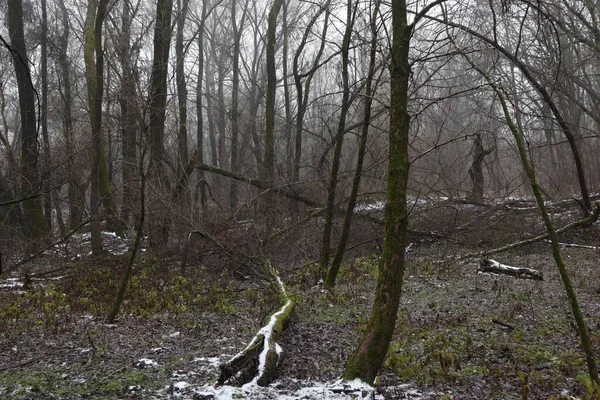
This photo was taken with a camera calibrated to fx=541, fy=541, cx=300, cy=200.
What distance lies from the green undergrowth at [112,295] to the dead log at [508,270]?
4.66 m

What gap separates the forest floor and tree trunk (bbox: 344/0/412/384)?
0.87ft

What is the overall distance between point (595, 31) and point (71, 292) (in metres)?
12.3

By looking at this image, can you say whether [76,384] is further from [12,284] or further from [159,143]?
[159,143]

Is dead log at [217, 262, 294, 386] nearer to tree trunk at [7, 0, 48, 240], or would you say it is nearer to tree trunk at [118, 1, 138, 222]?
tree trunk at [118, 1, 138, 222]

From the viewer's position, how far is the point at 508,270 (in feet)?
32.0

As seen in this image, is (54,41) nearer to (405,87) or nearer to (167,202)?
(167,202)

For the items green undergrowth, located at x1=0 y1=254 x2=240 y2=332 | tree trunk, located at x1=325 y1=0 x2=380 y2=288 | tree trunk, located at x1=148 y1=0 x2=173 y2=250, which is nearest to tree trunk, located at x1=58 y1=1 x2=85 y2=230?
tree trunk, located at x1=148 y1=0 x2=173 y2=250

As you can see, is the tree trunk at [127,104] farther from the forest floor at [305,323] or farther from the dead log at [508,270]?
the dead log at [508,270]

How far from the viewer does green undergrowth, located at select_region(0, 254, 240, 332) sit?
7.86m

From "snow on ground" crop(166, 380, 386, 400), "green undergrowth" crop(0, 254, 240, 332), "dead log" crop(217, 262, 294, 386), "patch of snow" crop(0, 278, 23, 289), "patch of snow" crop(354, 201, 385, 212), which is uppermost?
"patch of snow" crop(354, 201, 385, 212)

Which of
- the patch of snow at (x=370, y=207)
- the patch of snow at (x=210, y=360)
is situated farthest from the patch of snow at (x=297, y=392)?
the patch of snow at (x=370, y=207)

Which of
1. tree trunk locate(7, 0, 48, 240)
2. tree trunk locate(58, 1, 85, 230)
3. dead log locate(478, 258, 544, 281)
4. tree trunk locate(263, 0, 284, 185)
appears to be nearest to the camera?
dead log locate(478, 258, 544, 281)

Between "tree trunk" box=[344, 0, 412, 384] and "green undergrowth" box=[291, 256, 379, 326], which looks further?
"green undergrowth" box=[291, 256, 379, 326]

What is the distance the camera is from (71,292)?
30.7 ft
